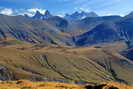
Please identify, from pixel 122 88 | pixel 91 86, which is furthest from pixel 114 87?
pixel 91 86

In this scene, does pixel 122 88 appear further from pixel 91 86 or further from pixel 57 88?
pixel 57 88

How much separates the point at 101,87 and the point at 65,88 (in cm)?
506

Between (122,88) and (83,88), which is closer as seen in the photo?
(122,88)

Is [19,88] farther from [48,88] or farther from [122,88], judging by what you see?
[122,88]

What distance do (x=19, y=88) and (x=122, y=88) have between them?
42.3 ft

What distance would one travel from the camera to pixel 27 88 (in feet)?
103

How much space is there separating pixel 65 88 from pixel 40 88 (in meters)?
3.54

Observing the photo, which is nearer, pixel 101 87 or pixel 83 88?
pixel 101 87

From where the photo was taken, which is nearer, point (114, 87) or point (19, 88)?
point (114, 87)

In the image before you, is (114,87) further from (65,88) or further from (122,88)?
(65,88)

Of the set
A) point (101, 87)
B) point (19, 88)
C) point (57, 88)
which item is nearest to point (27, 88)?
point (19, 88)

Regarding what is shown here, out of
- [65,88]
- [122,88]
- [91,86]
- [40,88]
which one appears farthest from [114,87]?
[40,88]

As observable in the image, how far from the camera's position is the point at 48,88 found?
31609mm

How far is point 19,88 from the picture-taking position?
31469mm
